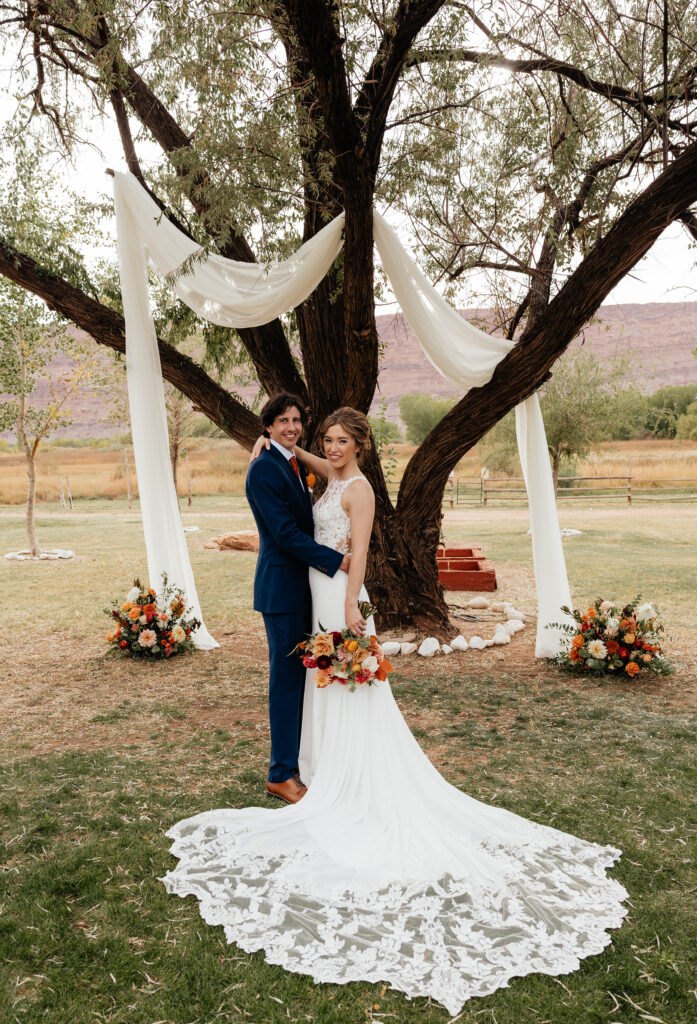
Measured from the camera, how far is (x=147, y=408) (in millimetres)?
5590

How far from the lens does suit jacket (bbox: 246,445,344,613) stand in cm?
316

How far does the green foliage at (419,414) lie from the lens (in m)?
49.8

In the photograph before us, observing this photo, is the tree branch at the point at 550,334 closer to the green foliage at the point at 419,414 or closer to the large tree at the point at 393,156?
the large tree at the point at 393,156

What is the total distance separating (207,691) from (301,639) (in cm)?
219

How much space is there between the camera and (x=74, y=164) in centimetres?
629

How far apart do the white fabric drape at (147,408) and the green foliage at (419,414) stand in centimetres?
4281

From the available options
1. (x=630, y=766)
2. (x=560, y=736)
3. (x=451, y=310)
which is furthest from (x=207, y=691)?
(x=451, y=310)

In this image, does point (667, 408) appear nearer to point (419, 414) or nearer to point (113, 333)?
point (419, 414)

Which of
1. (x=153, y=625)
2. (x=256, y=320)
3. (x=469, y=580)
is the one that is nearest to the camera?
(x=256, y=320)

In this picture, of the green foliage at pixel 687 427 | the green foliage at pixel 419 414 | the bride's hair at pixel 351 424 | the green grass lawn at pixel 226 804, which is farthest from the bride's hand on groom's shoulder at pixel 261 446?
the green foliage at pixel 419 414

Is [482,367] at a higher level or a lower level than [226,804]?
higher

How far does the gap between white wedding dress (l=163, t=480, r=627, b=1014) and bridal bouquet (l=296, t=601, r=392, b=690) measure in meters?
0.07

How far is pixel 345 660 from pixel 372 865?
805 mm

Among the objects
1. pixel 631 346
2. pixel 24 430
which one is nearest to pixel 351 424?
pixel 24 430
